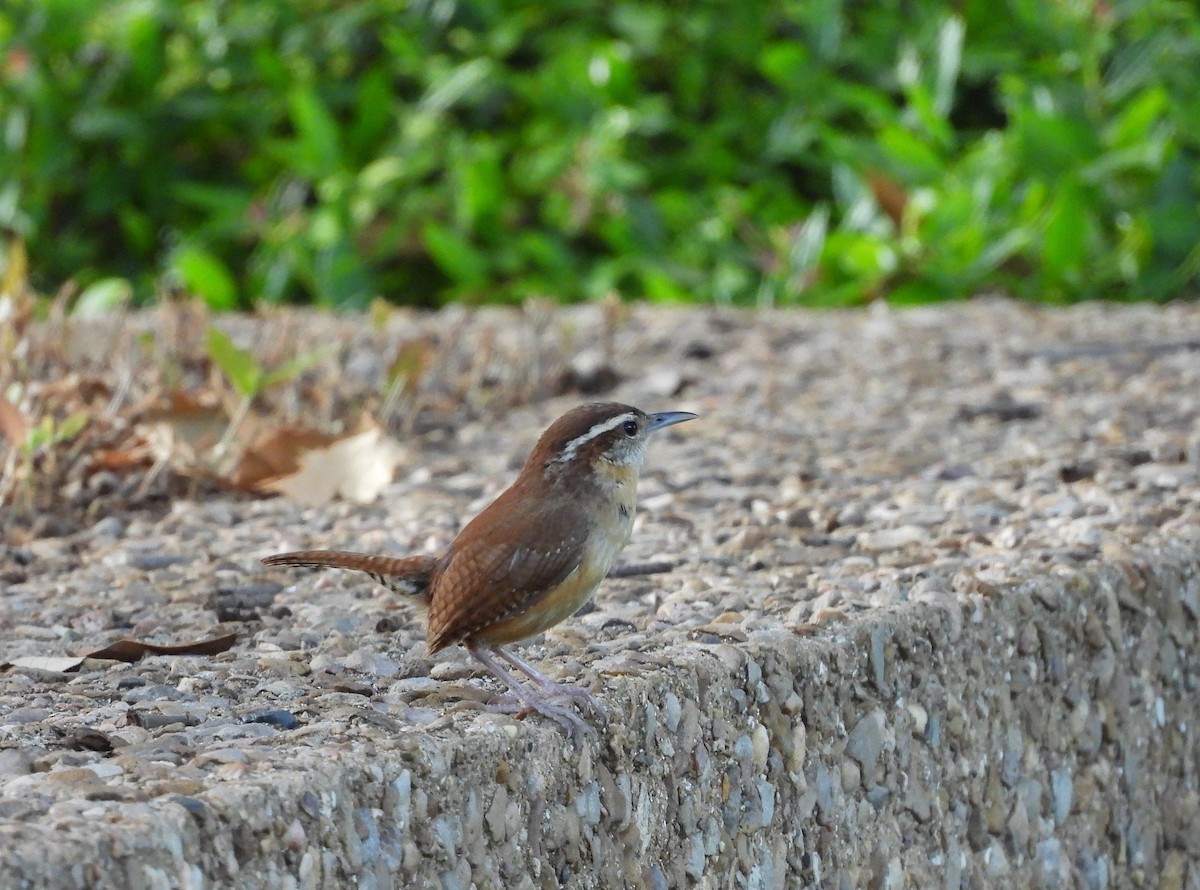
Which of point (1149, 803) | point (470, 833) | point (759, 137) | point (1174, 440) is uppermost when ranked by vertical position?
point (759, 137)

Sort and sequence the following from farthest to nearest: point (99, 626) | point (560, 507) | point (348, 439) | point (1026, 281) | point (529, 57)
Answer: point (529, 57)
point (1026, 281)
point (348, 439)
point (99, 626)
point (560, 507)

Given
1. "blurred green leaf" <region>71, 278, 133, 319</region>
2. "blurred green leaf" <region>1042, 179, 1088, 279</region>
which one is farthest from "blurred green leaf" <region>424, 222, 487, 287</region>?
"blurred green leaf" <region>1042, 179, 1088, 279</region>

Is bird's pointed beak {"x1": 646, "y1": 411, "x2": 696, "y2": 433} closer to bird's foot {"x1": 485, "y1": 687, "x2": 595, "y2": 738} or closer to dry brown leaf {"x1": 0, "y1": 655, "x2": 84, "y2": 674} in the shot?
bird's foot {"x1": 485, "y1": 687, "x2": 595, "y2": 738}

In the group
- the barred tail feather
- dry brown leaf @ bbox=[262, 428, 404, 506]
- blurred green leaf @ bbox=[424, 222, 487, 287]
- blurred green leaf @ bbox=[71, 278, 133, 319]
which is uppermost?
blurred green leaf @ bbox=[424, 222, 487, 287]

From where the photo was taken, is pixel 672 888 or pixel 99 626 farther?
pixel 99 626

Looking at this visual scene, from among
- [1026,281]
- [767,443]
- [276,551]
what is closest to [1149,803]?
[767,443]

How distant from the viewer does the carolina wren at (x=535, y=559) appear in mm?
2766

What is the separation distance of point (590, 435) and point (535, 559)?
0.41 meters

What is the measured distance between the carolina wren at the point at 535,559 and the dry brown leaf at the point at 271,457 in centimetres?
140

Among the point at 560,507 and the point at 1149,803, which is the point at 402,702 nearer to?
the point at 560,507

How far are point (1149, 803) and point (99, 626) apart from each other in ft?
7.04

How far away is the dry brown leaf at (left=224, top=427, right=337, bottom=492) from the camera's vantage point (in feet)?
14.4

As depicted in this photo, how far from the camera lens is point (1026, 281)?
7.29 meters

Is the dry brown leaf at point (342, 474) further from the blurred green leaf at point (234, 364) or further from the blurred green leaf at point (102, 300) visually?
the blurred green leaf at point (102, 300)
